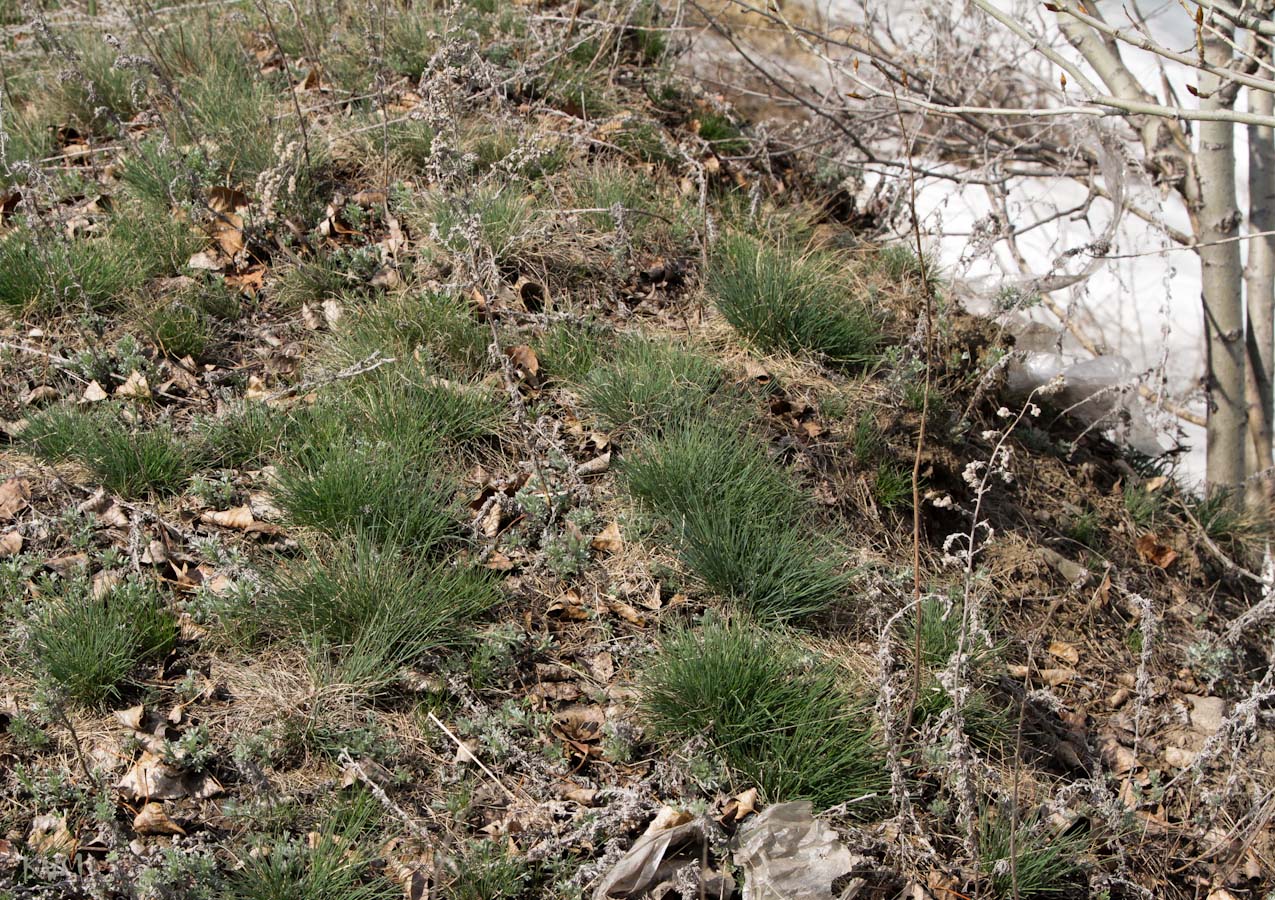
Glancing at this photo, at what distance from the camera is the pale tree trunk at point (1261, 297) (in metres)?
4.79

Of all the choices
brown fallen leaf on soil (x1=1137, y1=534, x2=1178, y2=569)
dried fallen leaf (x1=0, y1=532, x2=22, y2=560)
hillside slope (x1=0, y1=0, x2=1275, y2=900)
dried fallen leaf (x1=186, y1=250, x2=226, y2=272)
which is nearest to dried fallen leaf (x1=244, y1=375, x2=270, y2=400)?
hillside slope (x1=0, y1=0, x2=1275, y2=900)

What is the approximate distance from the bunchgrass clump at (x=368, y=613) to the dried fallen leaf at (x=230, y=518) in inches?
11.6

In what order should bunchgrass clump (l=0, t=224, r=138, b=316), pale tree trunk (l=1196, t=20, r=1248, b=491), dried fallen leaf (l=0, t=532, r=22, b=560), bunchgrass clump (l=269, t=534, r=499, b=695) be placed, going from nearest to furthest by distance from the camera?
bunchgrass clump (l=269, t=534, r=499, b=695) < dried fallen leaf (l=0, t=532, r=22, b=560) < bunchgrass clump (l=0, t=224, r=138, b=316) < pale tree trunk (l=1196, t=20, r=1248, b=491)

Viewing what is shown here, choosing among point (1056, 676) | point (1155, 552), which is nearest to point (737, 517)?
point (1056, 676)

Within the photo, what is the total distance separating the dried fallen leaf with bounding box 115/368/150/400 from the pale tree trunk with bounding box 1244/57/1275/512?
4.46m

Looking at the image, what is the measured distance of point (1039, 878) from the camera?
8.90 feet

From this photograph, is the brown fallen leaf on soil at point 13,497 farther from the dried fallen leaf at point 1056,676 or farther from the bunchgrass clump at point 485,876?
the dried fallen leaf at point 1056,676

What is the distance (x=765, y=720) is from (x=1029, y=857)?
0.74m

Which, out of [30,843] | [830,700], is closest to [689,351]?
[830,700]

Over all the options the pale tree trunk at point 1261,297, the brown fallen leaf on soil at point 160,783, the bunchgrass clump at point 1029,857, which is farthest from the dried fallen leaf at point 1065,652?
the brown fallen leaf on soil at point 160,783

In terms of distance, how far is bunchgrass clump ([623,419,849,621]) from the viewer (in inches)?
123

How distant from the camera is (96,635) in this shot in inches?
108

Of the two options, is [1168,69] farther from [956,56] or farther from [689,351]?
[689,351]

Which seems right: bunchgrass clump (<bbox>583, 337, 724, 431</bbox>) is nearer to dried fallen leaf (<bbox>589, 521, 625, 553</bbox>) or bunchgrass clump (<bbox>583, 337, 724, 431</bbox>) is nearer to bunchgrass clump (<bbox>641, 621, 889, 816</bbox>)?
dried fallen leaf (<bbox>589, 521, 625, 553</bbox>)
